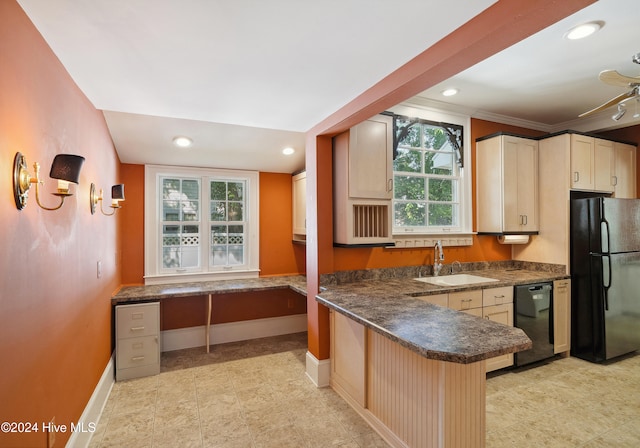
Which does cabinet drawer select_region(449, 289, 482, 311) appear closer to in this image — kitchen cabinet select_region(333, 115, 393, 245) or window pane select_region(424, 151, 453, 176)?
kitchen cabinet select_region(333, 115, 393, 245)

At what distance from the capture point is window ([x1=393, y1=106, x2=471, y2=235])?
350 centimetres

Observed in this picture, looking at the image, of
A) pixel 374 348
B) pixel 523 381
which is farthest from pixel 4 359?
pixel 523 381

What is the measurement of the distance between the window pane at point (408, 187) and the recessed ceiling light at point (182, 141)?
2.18 m

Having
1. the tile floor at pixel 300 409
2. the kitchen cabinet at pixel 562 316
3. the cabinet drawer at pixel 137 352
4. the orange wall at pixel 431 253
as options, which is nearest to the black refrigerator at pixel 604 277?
the kitchen cabinet at pixel 562 316

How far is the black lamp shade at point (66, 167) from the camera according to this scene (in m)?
1.46

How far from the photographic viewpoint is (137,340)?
3.06 meters

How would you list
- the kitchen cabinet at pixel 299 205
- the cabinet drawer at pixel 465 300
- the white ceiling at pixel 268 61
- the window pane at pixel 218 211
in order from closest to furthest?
the white ceiling at pixel 268 61
the cabinet drawer at pixel 465 300
the kitchen cabinet at pixel 299 205
the window pane at pixel 218 211

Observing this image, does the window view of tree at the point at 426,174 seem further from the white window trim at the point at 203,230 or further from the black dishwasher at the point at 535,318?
the white window trim at the point at 203,230

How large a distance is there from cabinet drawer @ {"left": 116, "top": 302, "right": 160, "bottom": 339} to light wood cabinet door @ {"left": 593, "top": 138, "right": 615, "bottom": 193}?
4.91 m

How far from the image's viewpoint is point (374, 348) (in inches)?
89.0

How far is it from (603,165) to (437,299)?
109 inches

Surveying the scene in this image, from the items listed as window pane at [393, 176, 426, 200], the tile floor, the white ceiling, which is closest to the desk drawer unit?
the tile floor

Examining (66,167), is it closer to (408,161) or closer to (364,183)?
(364,183)

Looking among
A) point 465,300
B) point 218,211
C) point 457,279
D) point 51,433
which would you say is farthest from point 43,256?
point 457,279
